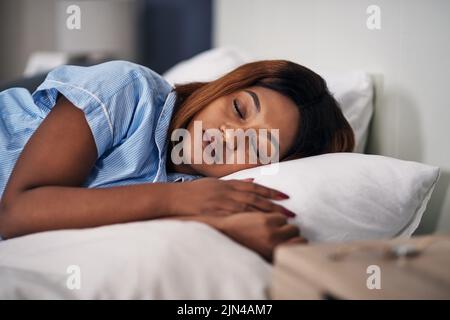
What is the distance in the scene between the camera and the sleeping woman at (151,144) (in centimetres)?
83

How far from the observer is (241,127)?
0.99 metres

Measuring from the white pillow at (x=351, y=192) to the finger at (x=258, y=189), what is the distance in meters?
0.01

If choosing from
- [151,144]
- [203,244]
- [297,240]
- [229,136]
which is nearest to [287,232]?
[297,240]

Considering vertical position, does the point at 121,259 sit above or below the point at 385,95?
below

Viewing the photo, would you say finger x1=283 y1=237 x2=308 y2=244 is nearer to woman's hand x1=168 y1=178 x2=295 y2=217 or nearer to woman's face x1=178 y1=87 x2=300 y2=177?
woman's hand x1=168 y1=178 x2=295 y2=217

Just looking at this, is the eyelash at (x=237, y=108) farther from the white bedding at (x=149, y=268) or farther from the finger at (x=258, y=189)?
the white bedding at (x=149, y=268)

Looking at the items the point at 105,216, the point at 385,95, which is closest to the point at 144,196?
Result: the point at 105,216

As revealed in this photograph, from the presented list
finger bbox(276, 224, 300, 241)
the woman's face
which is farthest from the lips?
finger bbox(276, 224, 300, 241)

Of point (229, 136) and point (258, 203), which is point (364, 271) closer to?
point (258, 203)

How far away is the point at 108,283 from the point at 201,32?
2204 millimetres

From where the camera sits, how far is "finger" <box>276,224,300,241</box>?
786 mm

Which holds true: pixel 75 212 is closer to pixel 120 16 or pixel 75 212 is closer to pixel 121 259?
pixel 121 259

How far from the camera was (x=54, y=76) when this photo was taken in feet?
3.35

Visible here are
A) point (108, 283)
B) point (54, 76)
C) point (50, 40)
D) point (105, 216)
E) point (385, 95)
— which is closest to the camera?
point (108, 283)
